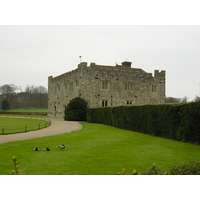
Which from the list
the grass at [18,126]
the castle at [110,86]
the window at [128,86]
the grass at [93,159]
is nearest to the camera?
the grass at [93,159]

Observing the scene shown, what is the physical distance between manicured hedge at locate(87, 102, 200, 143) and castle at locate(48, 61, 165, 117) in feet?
35.3

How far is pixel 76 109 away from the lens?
109 feet

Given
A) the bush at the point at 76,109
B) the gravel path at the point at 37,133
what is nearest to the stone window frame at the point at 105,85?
the bush at the point at 76,109

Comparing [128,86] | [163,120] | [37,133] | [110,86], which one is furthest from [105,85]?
[163,120]

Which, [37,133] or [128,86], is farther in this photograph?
[128,86]

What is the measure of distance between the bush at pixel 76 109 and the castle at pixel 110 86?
1396mm

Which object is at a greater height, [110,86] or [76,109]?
[110,86]

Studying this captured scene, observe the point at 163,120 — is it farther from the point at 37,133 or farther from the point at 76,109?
the point at 76,109

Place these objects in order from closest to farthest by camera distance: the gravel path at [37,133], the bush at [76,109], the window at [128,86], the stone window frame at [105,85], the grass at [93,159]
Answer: the grass at [93,159]
the gravel path at [37,133]
the bush at [76,109]
the stone window frame at [105,85]
the window at [128,86]

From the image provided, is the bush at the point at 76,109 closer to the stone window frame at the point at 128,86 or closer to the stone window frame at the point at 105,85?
the stone window frame at the point at 105,85

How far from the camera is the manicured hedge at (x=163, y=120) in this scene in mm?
12812

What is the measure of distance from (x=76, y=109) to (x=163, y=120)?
1932cm

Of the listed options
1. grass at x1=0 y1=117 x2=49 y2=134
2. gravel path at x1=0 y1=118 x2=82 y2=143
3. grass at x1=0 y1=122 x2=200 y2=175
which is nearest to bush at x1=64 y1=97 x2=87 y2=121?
grass at x1=0 y1=117 x2=49 y2=134

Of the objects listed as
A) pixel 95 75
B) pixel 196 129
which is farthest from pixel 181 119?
pixel 95 75
